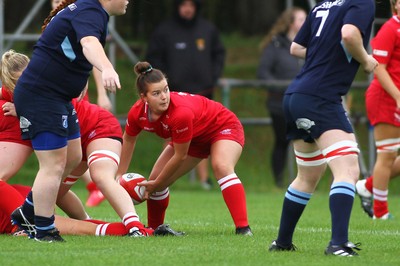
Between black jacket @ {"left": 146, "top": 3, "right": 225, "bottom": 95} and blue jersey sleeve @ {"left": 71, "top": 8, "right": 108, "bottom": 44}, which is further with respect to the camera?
black jacket @ {"left": 146, "top": 3, "right": 225, "bottom": 95}

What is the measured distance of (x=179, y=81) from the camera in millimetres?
14180

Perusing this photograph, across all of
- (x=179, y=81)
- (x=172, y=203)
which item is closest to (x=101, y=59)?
(x=172, y=203)

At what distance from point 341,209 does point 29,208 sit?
2.31 meters

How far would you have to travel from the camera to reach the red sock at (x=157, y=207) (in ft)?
26.7

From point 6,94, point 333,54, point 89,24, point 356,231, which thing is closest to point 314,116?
point 333,54

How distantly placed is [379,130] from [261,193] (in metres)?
4.45

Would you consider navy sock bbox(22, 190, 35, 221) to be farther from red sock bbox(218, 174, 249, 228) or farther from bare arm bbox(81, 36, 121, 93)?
red sock bbox(218, 174, 249, 228)

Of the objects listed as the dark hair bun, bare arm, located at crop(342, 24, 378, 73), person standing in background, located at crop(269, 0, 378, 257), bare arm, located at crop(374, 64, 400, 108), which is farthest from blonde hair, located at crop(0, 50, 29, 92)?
bare arm, located at crop(374, 64, 400, 108)

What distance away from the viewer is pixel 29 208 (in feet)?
23.7

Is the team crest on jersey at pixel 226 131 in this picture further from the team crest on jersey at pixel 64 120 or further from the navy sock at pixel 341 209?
the navy sock at pixel 341 209

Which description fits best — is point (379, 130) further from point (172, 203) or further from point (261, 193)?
point (261, 193)

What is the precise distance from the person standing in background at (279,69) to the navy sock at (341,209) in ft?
25.3

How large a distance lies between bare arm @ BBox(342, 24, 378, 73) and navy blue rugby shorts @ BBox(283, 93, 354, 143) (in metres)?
0.31

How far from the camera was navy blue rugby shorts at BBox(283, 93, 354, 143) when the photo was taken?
20.6 feet
